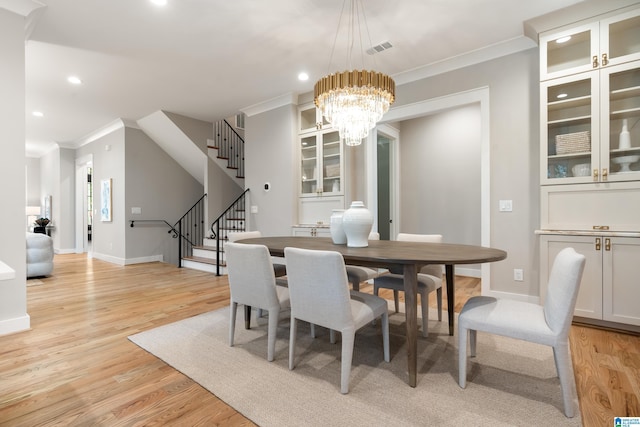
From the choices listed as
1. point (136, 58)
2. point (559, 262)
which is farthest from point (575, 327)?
point (136, 58)

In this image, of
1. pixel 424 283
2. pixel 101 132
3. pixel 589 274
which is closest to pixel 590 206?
pixel 589 274

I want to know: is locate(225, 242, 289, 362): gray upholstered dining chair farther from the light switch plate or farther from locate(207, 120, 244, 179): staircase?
locate(207, 120, 244, 179): staircase

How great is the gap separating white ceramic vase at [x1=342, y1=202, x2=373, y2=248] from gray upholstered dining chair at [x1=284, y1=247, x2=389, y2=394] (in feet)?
1.66

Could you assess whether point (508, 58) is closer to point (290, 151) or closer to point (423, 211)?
point (423, 211)

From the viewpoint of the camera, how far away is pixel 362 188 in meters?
4.35

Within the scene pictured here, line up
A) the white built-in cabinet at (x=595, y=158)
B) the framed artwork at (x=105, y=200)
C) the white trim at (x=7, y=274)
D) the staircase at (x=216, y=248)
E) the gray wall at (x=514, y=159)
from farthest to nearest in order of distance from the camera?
the framed artwork at (x=105, y=200) → the staircase at (x=216, y=248) → the gray wall at (x=514, y=159) → the white built-in cabinet at (x=595, y=158) → the white trim at (x=7, y=274)

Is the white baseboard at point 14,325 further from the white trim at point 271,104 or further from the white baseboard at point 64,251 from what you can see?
the white baseboard at point 64,251

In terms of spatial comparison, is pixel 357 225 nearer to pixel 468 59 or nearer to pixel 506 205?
pixel 506 205

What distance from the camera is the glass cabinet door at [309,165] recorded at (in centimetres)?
465

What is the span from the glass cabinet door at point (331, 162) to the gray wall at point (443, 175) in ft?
5.07

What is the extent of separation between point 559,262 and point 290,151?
372 cm

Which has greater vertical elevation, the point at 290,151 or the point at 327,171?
the point at 290,151

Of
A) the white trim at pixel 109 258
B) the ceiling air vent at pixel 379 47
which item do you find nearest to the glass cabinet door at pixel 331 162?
the ceiling air vent at pixel 379 47

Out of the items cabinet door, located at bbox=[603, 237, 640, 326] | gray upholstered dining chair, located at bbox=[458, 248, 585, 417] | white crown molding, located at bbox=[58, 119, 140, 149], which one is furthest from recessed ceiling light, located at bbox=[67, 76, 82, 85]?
cabinet door, located at bbox=[603, 237, 640, 326]
